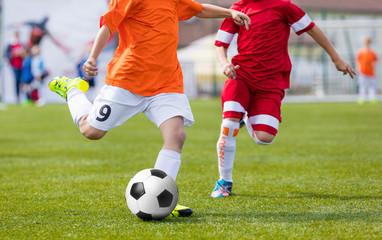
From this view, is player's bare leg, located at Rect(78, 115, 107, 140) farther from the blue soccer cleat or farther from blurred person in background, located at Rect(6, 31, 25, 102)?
blurred person in background, located at Rect(6, 31, 25, 102)

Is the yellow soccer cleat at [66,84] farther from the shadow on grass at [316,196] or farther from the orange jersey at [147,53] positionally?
the shadow on grass at [316,196]

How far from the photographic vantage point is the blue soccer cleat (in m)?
4.16

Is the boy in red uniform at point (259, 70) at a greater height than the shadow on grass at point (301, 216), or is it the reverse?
the boy in red uniform at point (259, 70)

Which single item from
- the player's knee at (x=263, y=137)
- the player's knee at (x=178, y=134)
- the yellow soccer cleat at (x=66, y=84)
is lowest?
the player's knee at (x=263, y=137)

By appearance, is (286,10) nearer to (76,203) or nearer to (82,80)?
(82,80)

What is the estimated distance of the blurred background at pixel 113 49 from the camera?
21.5m

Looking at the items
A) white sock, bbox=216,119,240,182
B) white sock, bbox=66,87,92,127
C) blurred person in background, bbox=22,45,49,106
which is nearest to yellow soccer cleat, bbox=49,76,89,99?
white sock, bbox=66,87,92,127

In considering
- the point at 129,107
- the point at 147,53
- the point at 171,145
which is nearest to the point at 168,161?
the point at 171,145

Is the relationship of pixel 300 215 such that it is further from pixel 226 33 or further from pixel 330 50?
pixel 226 33

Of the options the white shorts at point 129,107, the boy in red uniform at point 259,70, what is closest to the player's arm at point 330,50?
the boy in red uniform at point 259,70

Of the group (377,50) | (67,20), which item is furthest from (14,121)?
(377,50)

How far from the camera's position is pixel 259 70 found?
4324 mm

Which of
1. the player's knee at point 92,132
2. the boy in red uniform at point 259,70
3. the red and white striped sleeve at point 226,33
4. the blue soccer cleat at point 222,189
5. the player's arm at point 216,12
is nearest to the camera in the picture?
the player's knee at point 92,132

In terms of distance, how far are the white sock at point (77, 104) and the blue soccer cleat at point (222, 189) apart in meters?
1.18
